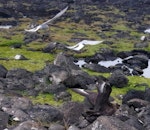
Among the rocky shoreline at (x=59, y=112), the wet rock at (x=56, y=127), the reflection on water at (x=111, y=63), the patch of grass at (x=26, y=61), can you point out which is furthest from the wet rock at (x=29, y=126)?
the reflection on water at (x=111, y=63)

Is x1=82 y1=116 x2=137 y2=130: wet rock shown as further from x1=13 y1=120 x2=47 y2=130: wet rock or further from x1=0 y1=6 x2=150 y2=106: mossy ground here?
x1=0 y1=6 x2=150 y2=106: mossy ground

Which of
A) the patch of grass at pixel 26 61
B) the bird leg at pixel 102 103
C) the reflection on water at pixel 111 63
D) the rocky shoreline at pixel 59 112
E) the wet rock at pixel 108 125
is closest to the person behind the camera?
the wet rock at pixel 108 125

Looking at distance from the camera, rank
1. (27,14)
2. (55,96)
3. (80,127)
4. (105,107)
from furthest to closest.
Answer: (27,14) < (55,96) < (105,107) < (80,127)

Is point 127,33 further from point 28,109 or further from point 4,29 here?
point 28,109

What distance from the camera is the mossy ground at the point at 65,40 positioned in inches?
1974

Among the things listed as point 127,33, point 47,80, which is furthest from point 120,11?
point 47,80

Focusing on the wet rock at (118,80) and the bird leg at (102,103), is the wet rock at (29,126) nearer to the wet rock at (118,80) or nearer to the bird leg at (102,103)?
the bird leg at (102,103)

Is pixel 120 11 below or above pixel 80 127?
below

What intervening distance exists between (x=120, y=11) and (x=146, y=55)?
190 ft

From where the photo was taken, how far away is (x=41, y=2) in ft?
461

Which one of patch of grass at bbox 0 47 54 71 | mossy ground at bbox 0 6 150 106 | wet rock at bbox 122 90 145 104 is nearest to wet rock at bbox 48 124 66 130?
mossy ground at bbox 0 6 150 106

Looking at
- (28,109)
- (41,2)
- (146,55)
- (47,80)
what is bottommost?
(41,2)

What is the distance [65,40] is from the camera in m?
86.0

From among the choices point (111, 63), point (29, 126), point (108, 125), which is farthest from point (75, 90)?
point (111, 63)
